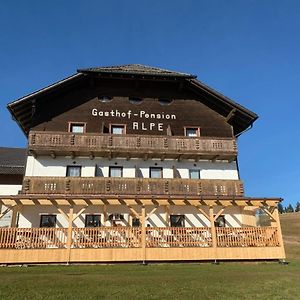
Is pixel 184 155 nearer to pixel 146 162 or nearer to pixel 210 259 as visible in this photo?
pixel 146 162

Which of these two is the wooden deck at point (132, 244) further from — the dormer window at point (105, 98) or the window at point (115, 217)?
the dormer window at point (105, 98)

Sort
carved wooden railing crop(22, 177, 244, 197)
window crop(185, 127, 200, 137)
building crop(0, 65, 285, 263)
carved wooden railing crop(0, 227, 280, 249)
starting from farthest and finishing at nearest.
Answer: window crop(185, 127, 200, 137) < carved wooden railing crop(22, 177, 244, 197) < building crop(0, 65, 285, 263) < carved wooden railing crop(0, 227, 280, 249)

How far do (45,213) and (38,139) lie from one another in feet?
15.0

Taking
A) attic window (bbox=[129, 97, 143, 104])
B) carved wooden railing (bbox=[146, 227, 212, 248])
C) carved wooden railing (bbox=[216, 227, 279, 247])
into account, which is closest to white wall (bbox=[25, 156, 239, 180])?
attic window (bbox=[129, 97, 143, 104])

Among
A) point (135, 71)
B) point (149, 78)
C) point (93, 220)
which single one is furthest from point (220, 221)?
point (135, 71)

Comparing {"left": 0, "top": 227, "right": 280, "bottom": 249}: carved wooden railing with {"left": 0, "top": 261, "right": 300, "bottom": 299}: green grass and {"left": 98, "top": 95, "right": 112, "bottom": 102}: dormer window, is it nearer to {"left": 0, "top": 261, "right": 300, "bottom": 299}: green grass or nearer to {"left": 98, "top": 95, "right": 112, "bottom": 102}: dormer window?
{"left": 0, "top": 261, "right": 300, "bottom": 299}: green grass

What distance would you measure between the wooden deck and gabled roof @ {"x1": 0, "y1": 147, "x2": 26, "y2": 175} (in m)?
11.3

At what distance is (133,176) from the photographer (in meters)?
22.0

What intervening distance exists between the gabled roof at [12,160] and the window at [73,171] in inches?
276

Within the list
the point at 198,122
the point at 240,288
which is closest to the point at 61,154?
the point at 198,122

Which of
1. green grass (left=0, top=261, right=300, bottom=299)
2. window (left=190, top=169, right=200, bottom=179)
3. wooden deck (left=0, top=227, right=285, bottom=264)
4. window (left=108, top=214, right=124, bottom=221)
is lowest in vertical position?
green grass (left=0, top=261, right=300, bottom=299)

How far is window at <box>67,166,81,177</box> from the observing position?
21.6 metres

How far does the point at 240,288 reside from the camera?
977cm

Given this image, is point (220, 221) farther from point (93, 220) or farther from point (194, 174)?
point (93, 220)
